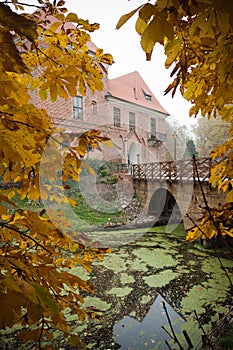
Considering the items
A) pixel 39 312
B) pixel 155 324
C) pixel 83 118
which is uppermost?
pixel 83 118

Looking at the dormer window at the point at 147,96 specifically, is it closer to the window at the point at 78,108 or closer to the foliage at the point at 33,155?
the window at the point at 78,108

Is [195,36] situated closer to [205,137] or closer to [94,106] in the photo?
[94,106]

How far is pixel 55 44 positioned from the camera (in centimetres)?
105

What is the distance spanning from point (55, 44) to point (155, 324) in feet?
12.9

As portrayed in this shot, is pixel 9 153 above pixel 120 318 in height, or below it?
above

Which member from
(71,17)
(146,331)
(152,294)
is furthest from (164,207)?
(71,17)

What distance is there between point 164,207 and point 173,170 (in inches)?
102

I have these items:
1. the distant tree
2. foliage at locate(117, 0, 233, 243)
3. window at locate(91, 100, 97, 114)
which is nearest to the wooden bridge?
window at locate(91, 100, 97, 114)

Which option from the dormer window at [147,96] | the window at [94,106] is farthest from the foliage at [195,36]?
the dormer window at [147,96]

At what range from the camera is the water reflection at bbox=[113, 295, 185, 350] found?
3.27m

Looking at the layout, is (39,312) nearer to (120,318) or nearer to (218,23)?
(218,23)

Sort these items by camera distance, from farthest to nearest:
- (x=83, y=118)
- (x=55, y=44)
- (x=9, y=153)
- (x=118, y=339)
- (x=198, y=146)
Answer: (x=198, y=146), (x=83, y=118), (x=118, y=339), (x=55, y=44), (x=9, y=153)

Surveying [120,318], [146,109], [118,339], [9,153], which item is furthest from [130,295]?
[146,109]

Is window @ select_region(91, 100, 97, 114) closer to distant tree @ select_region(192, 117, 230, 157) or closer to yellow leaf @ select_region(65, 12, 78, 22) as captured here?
yellow leaf @ select_region(65, 12, 78, 22)
